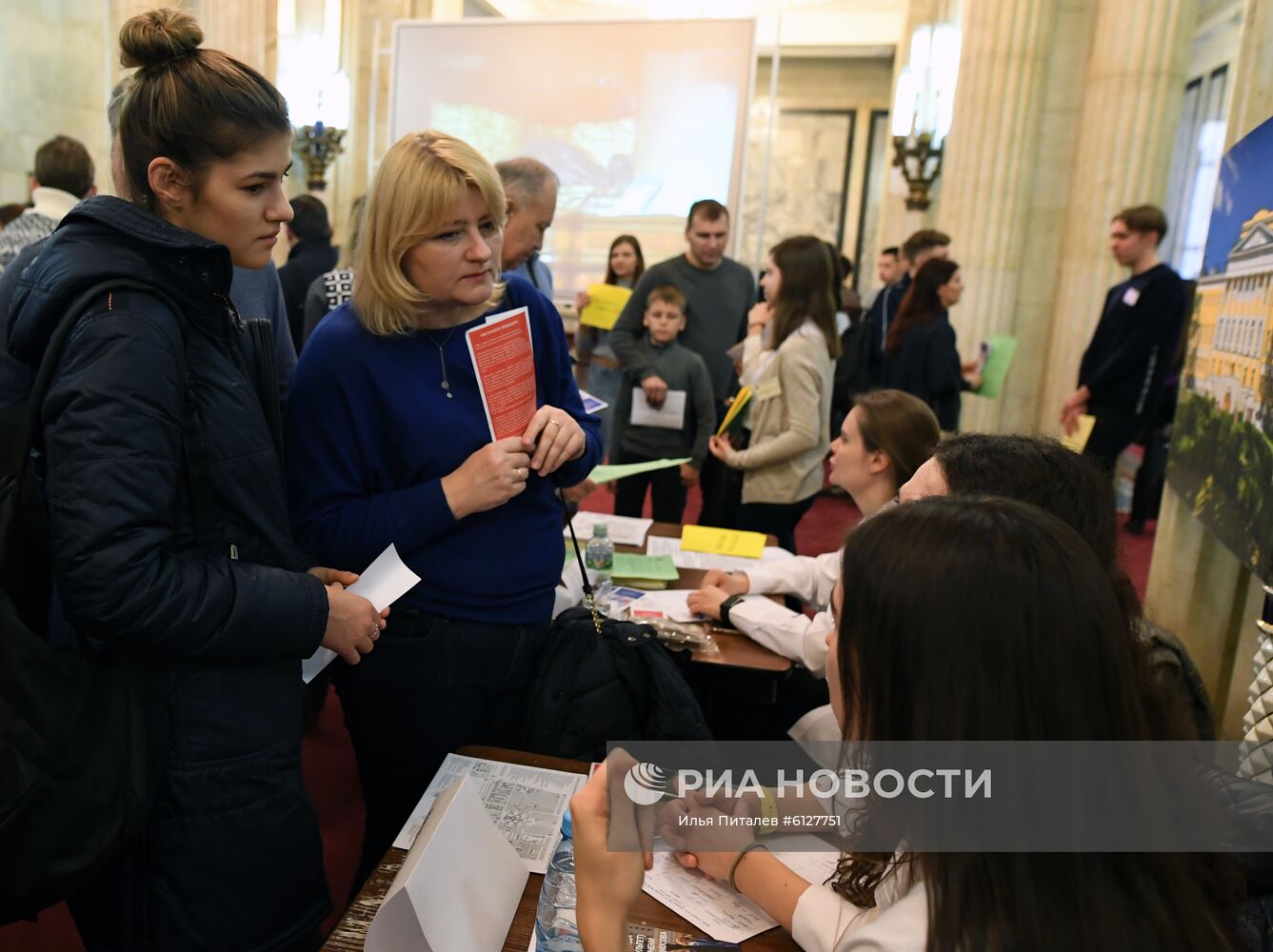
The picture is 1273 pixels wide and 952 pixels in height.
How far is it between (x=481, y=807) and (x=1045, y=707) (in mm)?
695

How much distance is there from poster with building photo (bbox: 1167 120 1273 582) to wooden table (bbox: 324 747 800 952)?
140 centimetres

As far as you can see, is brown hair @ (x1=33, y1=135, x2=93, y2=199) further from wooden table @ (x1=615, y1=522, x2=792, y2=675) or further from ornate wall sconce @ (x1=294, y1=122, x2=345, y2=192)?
ornate wall sconce @ (x1=294, y1=122, x2=345, y2=192)

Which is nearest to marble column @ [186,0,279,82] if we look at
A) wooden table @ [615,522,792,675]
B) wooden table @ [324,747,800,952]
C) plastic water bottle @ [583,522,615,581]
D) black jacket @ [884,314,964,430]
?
black jacket @ [884,314,964,430]

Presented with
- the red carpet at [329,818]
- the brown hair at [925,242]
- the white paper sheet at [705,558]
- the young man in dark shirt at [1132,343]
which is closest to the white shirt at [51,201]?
the red carpet at [329,818]

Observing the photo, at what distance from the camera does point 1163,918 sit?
0.81 metres

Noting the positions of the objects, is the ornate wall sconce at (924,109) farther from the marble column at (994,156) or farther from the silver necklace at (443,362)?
the silver necklace at (443,362)

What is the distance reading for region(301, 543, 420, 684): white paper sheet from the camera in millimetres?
1403

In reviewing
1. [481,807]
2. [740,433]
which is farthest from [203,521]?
[740,433]

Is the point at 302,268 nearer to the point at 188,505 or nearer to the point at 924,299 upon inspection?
the point at 924,299

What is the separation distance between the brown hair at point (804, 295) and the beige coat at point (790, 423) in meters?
0.04

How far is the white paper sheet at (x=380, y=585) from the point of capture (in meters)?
1.40

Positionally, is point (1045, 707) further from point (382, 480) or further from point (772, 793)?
point (382, 480)

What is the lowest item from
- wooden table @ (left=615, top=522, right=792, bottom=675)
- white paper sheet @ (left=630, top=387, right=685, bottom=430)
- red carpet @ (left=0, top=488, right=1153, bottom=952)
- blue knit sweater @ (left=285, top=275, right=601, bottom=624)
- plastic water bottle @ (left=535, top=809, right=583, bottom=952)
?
red carpet @ (left=0, top=488, right=1153, bottom=952)

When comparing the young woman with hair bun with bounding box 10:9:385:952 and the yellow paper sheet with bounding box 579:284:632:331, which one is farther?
the yellow paper sheet with bounding box 579:284:632:331
